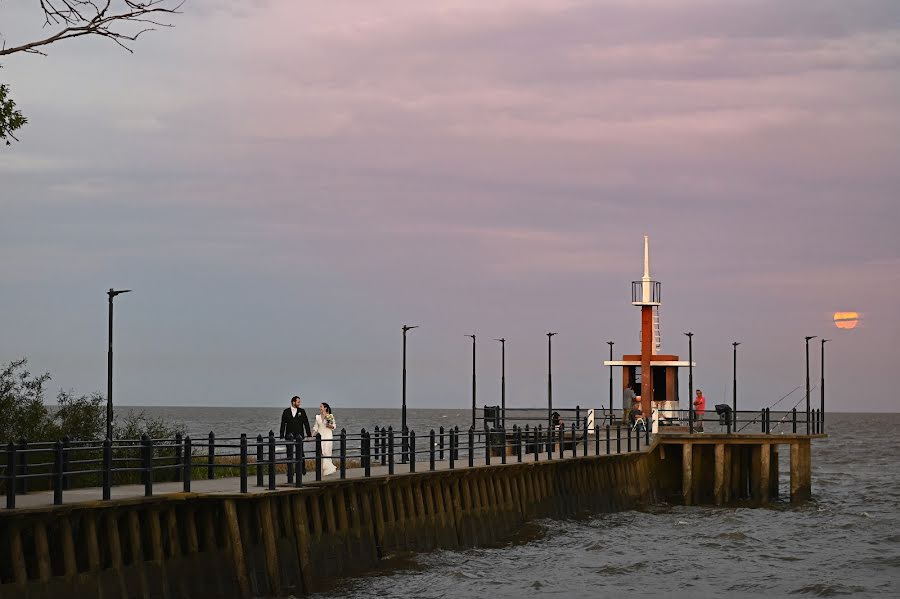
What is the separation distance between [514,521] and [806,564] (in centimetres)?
774

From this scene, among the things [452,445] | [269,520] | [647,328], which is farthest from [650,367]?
[269,520]

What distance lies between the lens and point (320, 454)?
28.6 meters

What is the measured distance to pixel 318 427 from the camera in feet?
97.6

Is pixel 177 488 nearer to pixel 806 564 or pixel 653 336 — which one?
pixel 806 564

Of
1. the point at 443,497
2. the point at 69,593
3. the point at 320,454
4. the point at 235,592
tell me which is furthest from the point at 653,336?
the point at 69,593

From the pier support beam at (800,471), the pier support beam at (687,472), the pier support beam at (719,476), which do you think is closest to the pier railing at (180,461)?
the pier support beam at (687,472)

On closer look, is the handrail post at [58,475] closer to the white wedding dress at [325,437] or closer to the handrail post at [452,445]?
the white wedding dress at [325,437]

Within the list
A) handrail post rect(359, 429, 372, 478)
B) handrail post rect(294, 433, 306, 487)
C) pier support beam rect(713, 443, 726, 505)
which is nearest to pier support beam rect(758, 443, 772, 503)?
pier support beam rect(713, 443, 726, 505)

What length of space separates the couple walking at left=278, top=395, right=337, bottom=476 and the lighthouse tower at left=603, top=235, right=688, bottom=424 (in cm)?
2751

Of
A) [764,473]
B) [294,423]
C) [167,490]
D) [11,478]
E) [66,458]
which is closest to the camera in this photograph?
[11,478]

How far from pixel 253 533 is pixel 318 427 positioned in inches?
190

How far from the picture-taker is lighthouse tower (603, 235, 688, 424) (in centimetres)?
5800

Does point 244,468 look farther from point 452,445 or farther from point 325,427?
point 452,445

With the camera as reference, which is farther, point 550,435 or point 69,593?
point 550,435
